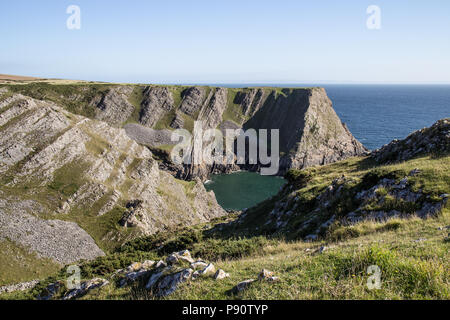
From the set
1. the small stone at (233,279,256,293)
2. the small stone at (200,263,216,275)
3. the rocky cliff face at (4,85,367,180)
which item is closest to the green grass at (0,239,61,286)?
the small stone at (200,263,216,275)

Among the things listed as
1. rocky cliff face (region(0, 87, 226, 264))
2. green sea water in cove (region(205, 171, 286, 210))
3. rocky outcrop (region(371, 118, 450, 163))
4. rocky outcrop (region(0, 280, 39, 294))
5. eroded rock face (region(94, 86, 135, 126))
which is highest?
eroded rock face (region(94, 86, 135, 126))

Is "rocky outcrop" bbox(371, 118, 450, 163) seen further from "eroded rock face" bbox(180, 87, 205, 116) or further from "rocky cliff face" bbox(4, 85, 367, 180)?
"eroded rock face" bbox(180, 87, 205, 116)

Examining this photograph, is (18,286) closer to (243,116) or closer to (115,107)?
(115,107)

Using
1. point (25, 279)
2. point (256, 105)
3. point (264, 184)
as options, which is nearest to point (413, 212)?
point (25, 279)
